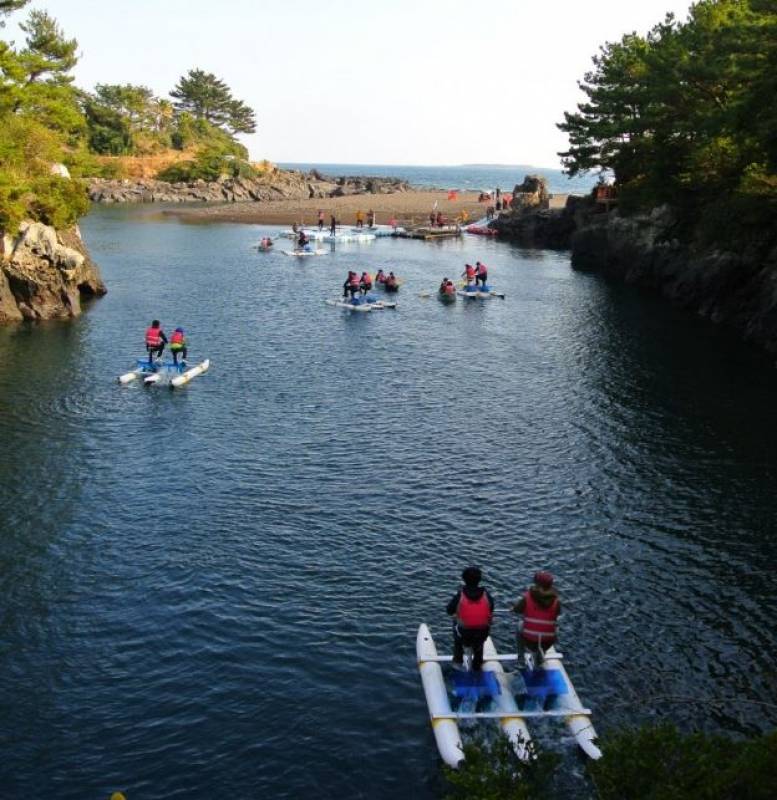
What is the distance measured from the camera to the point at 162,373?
40.6 m

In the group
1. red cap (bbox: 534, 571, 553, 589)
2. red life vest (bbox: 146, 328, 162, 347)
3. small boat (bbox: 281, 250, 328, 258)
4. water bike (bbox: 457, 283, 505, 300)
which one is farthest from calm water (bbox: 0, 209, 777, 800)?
small boat (bbox: 281, 250, 328, 258)

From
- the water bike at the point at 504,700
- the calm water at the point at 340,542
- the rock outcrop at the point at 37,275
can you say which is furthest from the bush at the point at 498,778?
the rock outcrop at the point at 37,275

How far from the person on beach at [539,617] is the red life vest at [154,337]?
2901cm

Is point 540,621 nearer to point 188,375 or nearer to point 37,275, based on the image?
point 188,375

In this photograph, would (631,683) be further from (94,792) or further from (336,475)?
(336,475)

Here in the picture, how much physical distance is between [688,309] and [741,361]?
16350 mm

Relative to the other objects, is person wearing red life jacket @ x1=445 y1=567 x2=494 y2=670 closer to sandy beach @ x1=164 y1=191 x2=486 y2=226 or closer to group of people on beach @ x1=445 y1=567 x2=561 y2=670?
group of people on beach @ x1=445 y1=567 x2=561 y2=670

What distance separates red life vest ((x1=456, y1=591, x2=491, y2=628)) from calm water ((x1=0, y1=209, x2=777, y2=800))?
228 cm

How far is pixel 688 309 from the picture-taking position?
A: 62.6 meters

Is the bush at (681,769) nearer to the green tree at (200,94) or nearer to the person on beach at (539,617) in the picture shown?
the person on beach at (539,617)

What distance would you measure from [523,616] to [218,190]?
508ft

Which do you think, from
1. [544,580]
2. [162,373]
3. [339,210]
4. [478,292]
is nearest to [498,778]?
[544,580]

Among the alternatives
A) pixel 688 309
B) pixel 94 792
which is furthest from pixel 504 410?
pixel 688 309

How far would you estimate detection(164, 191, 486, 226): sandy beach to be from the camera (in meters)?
127
